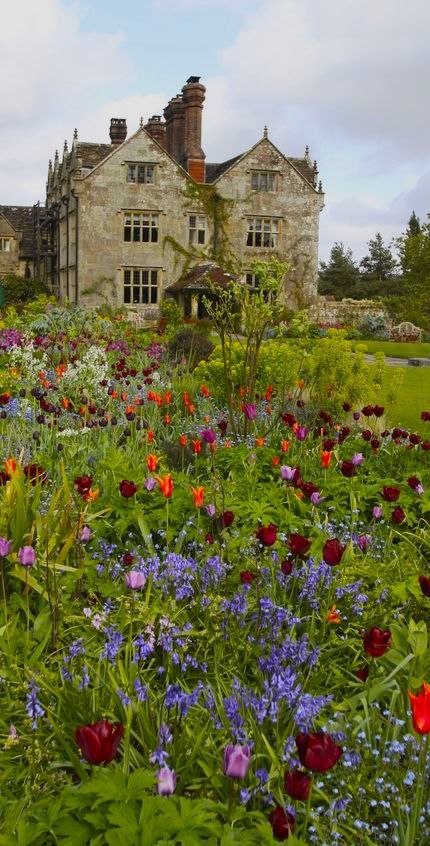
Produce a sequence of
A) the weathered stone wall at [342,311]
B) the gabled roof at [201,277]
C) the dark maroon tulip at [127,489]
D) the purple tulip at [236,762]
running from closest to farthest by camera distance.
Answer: the purple tulip at [236,762] → the dark maroon tulip at [127,489] → the gabled roof at [201,277] → the weathered stone wall at [342,311]

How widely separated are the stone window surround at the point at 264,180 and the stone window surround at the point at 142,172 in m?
4.68

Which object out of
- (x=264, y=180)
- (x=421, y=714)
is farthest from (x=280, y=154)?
(x=421, y=714)

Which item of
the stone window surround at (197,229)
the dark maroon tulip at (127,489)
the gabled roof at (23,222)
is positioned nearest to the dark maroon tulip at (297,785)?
the dark maroon tulip at (127,489)

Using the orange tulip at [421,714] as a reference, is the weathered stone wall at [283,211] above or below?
above

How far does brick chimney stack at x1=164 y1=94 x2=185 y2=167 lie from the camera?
36.2 meters

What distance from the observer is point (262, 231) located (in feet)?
118

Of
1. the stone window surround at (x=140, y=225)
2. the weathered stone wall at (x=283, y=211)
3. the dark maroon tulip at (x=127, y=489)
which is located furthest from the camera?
the weathered stone wall at (x=283, y=211)

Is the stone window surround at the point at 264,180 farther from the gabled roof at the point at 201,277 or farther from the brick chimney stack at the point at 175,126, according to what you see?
the gabled roof at the point at 201,277

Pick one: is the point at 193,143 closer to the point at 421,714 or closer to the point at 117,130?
the point at 117,130

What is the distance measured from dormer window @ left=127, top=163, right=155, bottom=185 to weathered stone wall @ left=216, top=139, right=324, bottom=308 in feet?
10.4

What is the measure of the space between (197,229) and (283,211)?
425 centimetres

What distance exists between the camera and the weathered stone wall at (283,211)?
35.2 meters

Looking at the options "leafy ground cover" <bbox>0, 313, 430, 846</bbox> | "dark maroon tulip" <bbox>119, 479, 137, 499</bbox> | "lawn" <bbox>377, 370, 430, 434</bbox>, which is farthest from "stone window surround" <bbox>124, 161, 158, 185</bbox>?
"dark maroon tulip" <bbox>119, 479, 137, 499</bbox>

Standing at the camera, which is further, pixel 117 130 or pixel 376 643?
pixel 117 130
